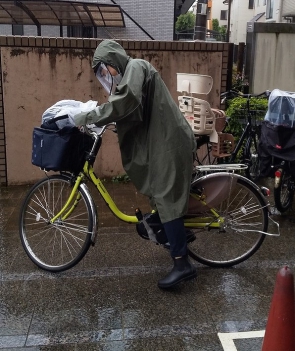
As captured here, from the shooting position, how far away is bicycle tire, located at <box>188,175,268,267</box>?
4.00m

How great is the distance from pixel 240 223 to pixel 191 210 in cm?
46

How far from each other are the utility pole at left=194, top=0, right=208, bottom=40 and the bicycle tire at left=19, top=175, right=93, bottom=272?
5.23m

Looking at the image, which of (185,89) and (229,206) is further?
(185,89)

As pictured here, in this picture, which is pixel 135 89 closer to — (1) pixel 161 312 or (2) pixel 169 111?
(2) pixel 169 111

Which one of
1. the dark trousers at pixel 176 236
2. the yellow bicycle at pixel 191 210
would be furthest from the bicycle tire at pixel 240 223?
the dark trousers at pixel 176 236

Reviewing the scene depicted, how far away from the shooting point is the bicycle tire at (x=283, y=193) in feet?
16.9

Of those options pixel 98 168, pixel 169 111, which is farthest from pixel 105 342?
pixel 98 168

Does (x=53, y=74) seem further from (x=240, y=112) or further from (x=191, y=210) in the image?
(x=191, y=210)

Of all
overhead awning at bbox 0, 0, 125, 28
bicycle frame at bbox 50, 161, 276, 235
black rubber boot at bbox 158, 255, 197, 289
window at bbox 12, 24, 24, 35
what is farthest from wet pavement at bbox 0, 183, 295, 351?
window at bbox 12, 24, 24, 35

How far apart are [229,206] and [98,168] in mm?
3083

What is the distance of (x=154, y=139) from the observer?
3.59 meters

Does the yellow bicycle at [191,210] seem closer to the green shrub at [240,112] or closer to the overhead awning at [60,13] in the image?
the green shrub at [240,112]

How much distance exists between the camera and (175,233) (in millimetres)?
3695

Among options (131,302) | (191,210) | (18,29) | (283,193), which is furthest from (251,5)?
(131,302)
